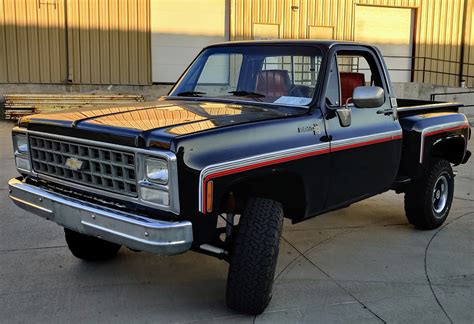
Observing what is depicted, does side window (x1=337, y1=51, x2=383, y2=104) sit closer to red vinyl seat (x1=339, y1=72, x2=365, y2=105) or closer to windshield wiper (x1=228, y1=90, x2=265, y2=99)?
red vinyl seat (x1=339, y1=72, x2=365, y2=105)

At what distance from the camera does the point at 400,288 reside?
13.5ft

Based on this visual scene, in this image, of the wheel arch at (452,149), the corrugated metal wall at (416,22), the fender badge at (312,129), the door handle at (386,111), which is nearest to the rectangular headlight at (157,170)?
the fender badge at (312,129)

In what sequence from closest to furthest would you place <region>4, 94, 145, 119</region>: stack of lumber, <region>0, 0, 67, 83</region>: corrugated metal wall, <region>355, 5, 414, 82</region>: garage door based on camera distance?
<region>4, 94, 145, 119</region>: stack of lumber → <region>0, 0, 67, 83</region>: corrugated metal wall → <region>355, 5, 414, 82</region>: garage door

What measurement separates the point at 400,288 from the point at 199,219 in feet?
6.24

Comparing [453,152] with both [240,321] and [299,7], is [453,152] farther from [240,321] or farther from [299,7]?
[299,7]

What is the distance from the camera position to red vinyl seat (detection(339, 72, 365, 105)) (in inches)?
191

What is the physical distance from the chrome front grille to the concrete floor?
0.91 metres

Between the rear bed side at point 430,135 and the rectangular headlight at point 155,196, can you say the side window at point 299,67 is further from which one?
the rectangular headlight at point 155,196

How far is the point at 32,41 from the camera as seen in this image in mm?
14680

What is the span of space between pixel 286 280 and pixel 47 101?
38.5ft

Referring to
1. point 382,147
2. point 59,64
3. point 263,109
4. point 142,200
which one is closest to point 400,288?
point 382,147

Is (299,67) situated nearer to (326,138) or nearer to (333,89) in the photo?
(333,89)

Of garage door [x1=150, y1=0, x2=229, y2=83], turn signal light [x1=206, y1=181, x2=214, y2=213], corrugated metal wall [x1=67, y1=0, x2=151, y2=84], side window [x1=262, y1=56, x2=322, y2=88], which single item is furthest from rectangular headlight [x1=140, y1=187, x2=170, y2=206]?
garage door [x1=150, y1=0, x2=229, y2=83]

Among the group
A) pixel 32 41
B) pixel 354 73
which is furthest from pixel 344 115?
pixel 32 41
